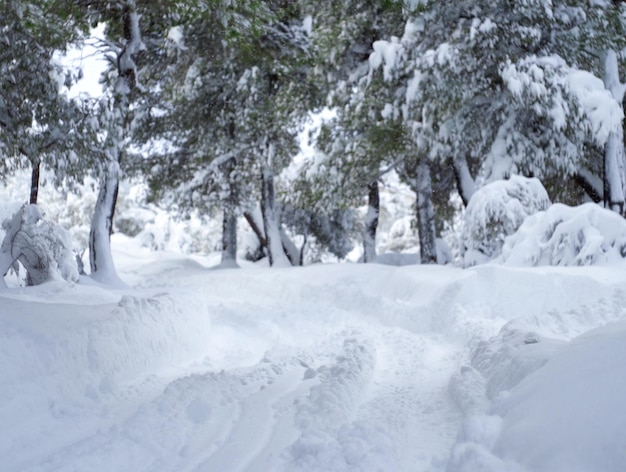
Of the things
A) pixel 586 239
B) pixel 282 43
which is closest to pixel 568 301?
pixel 586 239

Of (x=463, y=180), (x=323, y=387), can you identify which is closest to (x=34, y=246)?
(x=323, y=387)

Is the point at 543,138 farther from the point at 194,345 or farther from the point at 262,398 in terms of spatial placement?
the point at 262,398

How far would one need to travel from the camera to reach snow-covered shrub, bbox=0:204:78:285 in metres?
8.06

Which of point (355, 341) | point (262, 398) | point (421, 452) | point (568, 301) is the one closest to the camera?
point (421, 452)

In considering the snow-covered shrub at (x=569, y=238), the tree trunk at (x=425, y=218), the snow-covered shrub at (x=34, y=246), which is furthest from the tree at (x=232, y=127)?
the snow-covered shrub at (x=569, y=238)

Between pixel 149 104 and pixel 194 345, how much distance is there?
14.4 m

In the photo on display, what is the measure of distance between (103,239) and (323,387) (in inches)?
396

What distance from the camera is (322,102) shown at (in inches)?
719

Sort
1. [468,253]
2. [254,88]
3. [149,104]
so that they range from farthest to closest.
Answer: [149,104], [254,88], [468,253]

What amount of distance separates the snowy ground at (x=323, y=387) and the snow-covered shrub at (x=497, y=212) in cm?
294

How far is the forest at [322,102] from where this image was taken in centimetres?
777

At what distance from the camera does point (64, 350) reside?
14.7ft

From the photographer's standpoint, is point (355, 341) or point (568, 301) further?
point (568, 301)

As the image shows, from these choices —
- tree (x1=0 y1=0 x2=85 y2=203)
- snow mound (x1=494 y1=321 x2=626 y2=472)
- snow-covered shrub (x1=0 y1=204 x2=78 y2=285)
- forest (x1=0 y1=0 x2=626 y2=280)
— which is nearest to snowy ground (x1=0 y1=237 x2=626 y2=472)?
snow mound (x1=494 y1=321 x2=626 y2=472)
